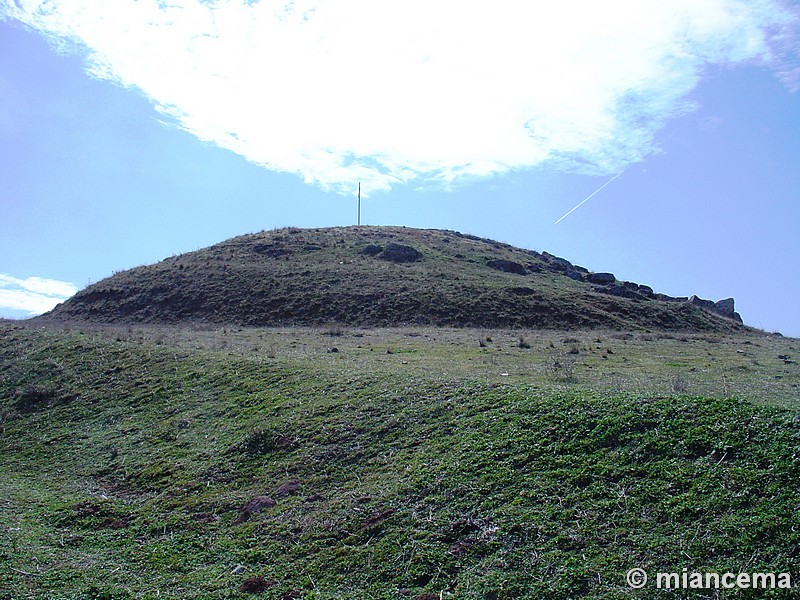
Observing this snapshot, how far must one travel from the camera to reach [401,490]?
880 centimetres

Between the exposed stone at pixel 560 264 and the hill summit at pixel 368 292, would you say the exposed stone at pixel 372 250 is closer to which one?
the hill summit at pixel 368 292

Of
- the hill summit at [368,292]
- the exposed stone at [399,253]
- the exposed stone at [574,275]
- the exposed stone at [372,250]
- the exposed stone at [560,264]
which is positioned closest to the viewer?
the hill summit at [368,292]

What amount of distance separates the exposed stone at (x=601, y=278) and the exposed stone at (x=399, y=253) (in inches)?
769

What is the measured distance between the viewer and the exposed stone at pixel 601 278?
2522 inches

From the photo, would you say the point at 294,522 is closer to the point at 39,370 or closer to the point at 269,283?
the point at 39,370

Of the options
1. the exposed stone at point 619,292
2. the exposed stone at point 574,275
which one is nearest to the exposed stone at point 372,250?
the exposed stone at point 574,275

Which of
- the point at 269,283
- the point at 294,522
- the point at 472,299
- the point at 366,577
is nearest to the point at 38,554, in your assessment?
the point at 294,522

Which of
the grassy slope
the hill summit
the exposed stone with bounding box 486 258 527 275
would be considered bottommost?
the grassy slope

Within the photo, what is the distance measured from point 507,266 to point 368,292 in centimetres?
2047

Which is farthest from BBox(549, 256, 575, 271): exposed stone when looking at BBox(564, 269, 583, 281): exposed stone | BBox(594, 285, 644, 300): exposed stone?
BBox(594, 285, 644, 300): exposed stone

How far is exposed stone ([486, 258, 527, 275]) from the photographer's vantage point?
Answer: 206 feet

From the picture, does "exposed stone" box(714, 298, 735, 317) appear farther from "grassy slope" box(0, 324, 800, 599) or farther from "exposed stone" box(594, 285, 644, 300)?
"grassy slope" box(0, 324, 800, 599)

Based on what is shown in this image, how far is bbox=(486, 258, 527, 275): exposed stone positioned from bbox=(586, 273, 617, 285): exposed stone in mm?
7833

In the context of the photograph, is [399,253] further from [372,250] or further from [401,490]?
[401,490]
